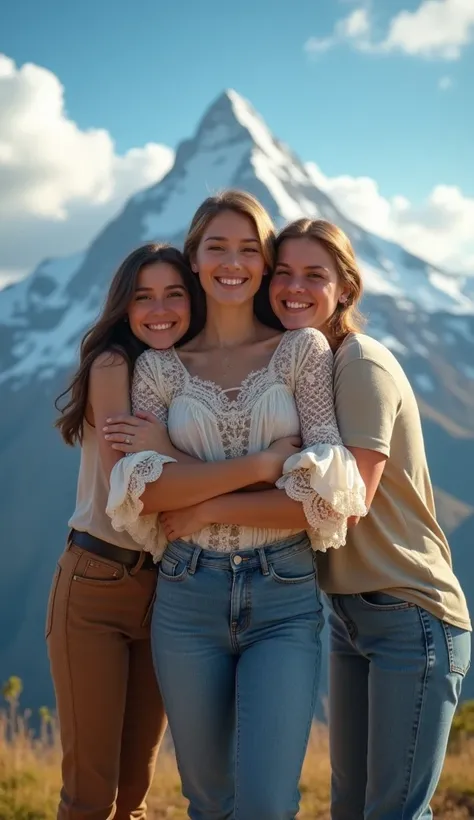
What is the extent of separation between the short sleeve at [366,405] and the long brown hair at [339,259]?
1.42ft

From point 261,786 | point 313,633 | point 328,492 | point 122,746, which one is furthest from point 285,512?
point 122,746

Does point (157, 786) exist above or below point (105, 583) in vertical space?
below

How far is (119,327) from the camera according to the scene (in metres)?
3.78

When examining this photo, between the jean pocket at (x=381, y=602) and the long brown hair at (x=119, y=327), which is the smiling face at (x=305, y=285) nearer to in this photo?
the long brown hair at (x=119, y=327)

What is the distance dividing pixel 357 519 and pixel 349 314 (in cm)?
98

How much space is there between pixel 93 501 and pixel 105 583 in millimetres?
355

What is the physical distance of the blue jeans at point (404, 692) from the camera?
10.0 ft

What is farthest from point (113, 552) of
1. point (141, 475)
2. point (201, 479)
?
point (201, 479)

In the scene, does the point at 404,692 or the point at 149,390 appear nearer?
the point at 404,692

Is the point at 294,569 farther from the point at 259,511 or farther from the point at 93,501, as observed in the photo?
the point at 93,501

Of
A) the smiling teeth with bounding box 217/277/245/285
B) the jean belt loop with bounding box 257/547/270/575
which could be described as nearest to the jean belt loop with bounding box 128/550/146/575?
the jean belt loop with bounding box 257/547/270/575

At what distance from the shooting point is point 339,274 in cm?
360

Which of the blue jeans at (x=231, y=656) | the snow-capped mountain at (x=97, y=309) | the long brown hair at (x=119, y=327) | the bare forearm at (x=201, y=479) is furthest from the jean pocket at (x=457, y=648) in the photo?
the snow-capped mountain at (x=97, y=309)

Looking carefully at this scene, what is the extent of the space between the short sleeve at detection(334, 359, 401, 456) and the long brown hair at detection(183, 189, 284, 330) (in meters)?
0.65
